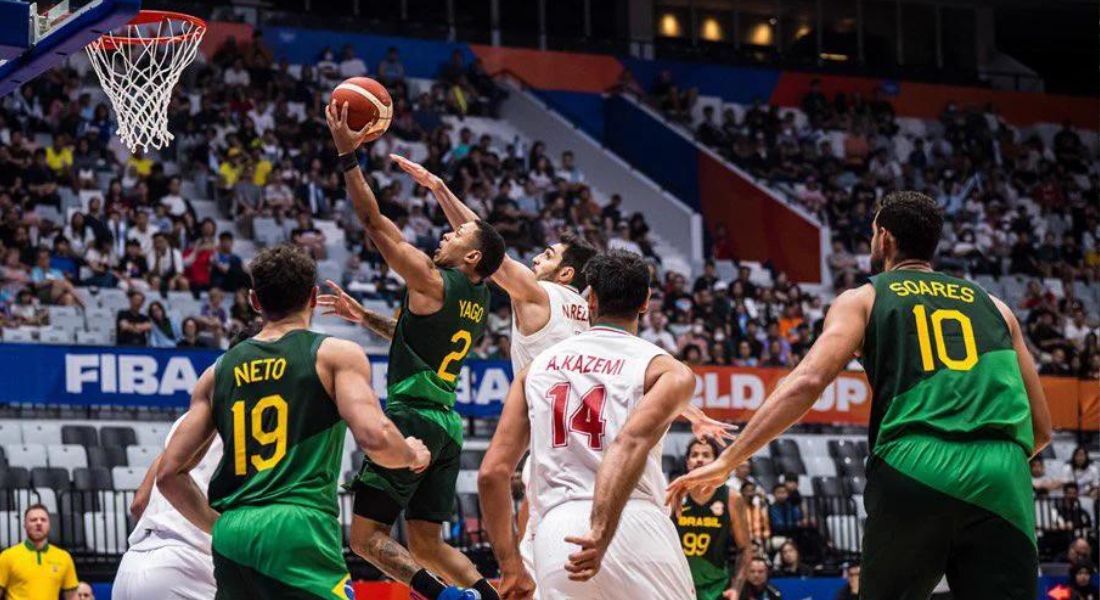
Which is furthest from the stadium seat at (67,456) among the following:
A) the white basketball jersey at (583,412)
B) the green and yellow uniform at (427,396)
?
the white basketball jersey at (583,412)

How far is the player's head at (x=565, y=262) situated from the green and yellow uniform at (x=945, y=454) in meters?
3.86

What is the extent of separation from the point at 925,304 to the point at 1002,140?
28.6 metres

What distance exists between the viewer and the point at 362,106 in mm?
9070

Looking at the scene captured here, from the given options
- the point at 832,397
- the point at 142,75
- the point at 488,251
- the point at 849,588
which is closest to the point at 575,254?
the point at 488,251

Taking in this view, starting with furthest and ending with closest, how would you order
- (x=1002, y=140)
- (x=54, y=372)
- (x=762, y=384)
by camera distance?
(x=1002, y=140) → (x=762, y=384) → (x=54, y=372)

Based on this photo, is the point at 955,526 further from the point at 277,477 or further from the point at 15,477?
the point at 15,477

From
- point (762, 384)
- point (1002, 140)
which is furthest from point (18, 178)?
point (1002, 140)

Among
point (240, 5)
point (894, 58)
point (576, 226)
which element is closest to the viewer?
point (576, 226)

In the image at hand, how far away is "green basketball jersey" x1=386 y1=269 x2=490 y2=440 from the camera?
918 cm

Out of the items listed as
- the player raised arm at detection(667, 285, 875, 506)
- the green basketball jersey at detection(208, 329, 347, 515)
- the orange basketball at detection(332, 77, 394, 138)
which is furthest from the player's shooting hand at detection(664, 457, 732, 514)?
the orange basketball at detection(332, 77, 394, 138)

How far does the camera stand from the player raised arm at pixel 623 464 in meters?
6.49

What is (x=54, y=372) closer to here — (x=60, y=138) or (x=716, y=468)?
(x=60, y=138)

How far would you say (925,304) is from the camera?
662 cm

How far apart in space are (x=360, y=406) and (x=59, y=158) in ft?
57.8
